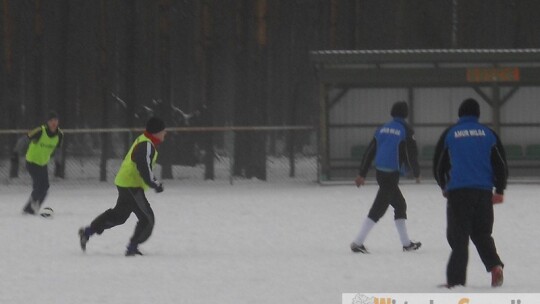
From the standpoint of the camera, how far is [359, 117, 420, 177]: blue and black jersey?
A: 15094 millimetres

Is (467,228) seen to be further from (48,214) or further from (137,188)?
(48,214)

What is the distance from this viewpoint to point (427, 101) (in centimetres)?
3123

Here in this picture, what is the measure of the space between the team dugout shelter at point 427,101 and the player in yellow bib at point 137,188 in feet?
51.2

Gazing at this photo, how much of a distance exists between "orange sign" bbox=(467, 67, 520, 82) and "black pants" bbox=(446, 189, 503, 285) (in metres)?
19.7

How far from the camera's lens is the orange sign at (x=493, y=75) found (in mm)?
30609

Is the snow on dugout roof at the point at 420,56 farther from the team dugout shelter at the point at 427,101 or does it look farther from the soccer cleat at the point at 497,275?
the soccer cleat at the point at 497,275

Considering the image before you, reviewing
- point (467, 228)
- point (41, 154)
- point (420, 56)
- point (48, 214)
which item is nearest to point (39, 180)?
point (41, 154)

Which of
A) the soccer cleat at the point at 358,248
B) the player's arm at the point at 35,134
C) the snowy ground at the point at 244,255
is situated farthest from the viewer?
the player's arm at the point at 35,134

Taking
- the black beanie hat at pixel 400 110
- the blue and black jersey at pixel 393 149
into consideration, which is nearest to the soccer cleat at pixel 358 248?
the blue and black jersey at pixel 393 149

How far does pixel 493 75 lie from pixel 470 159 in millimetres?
19804

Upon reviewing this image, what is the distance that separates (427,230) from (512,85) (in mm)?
13661

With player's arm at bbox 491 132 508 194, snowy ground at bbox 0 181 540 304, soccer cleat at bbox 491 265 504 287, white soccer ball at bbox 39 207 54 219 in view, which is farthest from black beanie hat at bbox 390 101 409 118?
white soccer ball at bbox 39 207 54 219

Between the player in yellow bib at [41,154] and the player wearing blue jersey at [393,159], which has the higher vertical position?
the player wearing blue jersey at [393,159]

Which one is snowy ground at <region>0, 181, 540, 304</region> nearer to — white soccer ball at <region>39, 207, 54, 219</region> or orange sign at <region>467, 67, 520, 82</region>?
white soccer ball at <region>39, 207, 54, 219</region>
